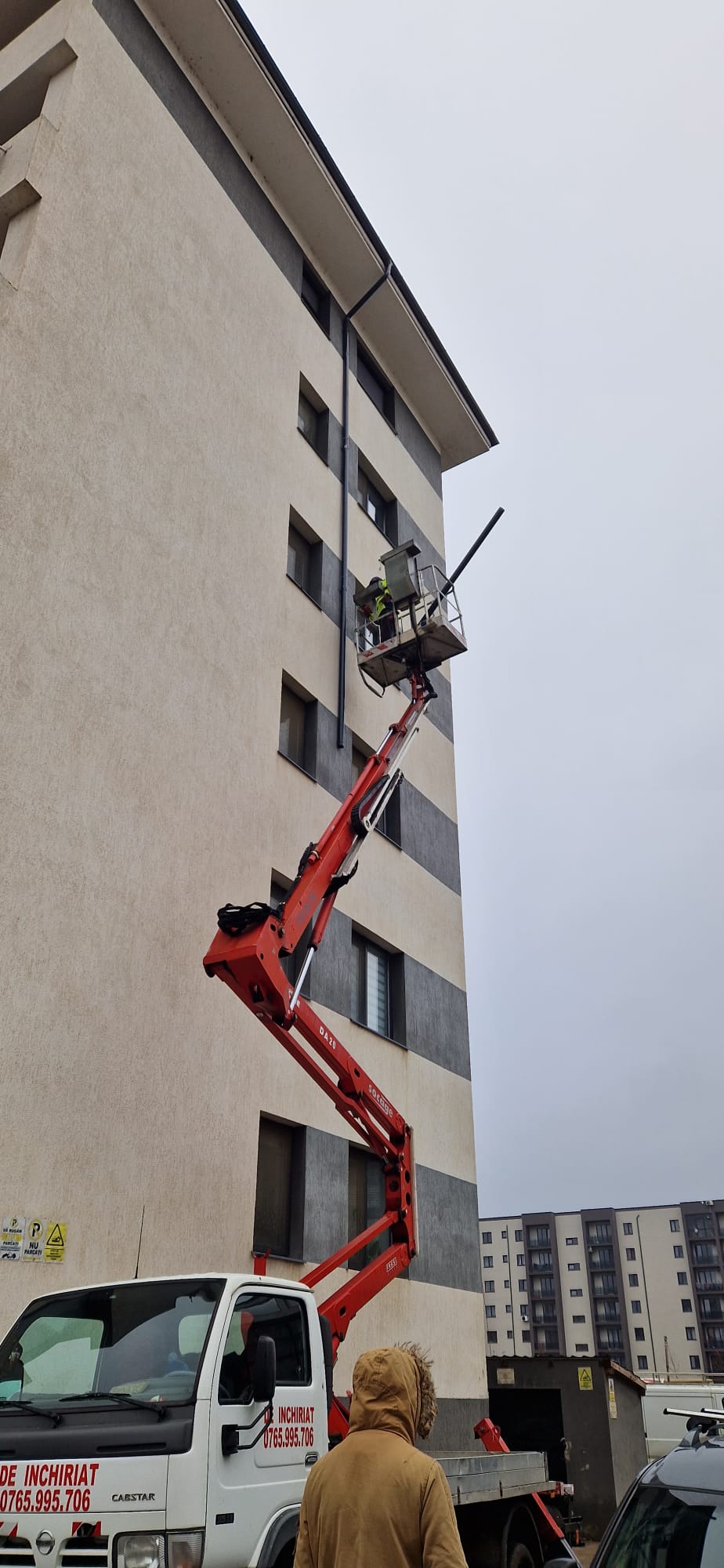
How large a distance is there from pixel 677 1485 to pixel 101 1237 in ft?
19.3

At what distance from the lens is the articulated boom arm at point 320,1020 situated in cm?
884

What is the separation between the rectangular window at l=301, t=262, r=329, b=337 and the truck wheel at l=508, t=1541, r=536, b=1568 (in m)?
17.4

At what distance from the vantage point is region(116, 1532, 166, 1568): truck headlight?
439 cm

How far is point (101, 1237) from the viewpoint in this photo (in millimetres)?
8820

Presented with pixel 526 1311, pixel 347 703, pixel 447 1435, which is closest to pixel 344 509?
pixel 347 703

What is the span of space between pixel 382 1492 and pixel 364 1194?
11.0 m

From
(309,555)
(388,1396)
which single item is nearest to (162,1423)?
(388,1396)

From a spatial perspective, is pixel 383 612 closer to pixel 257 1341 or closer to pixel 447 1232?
pixel 447 1232

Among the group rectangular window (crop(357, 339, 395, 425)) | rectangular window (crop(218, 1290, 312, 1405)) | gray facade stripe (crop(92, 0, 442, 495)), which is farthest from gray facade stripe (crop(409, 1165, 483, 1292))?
rectangular window (crop(357, 339, 395, 425))

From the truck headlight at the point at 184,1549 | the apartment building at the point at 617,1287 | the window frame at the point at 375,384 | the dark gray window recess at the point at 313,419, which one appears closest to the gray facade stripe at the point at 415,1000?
the dark gray window recess at the point at 313,419

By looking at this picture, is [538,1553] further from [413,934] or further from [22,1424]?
[413,934]

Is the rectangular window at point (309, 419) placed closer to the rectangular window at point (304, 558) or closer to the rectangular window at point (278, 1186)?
the rectangular window at point (304, 558)

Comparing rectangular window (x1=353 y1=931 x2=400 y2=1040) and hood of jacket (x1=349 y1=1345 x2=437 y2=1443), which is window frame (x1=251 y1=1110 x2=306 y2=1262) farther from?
hood of jacket (x1=349 y1=1345 x2=437 y2=1443)

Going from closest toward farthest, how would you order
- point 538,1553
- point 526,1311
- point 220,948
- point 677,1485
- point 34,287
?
1. point 677,1485
2. point 538,1553
3. point 220,948
4. point 34,287
5. point 526,1311
